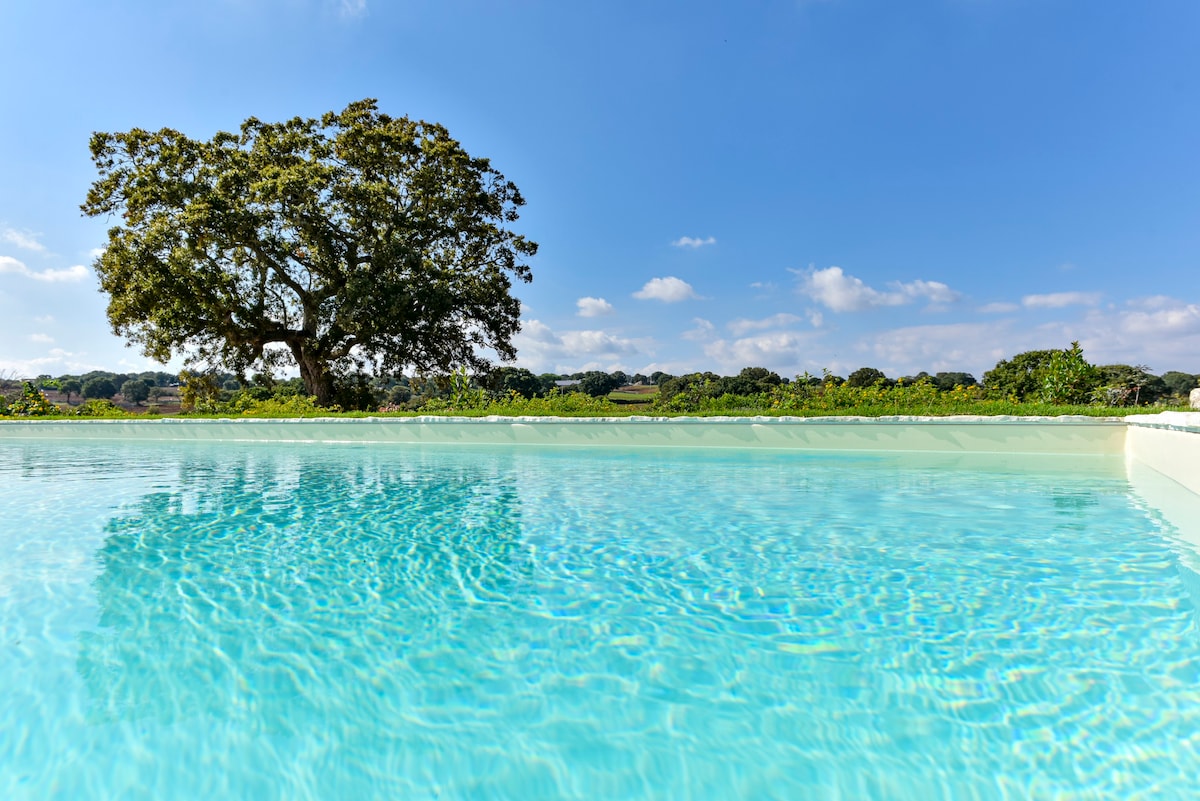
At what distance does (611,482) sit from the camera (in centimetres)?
720

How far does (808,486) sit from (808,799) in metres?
5.49

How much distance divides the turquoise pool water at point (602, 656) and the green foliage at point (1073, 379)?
30.6 ft

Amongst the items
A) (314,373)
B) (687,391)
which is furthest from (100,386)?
(687,391)

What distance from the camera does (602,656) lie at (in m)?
2.46

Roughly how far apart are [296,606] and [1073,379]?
1556 cm

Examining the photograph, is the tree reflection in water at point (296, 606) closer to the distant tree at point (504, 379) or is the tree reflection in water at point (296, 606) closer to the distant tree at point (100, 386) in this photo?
the distant tree at point (504, 379)

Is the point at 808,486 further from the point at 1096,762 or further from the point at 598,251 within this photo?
the point at 598,251

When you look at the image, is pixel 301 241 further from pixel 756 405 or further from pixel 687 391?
pixel 756 405

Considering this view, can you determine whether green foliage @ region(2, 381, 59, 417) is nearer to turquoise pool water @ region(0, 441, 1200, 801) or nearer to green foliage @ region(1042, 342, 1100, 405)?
turquoise pool water @ region(0, 441, 1200, 801)

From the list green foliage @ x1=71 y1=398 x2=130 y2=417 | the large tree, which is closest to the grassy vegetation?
A: green foliage @ x1=71 y1=398 x2=130 y2=417

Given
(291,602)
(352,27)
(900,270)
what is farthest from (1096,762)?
(900,270)

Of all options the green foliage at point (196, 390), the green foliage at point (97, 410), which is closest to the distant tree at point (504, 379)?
the green foliage at point (196, 390)

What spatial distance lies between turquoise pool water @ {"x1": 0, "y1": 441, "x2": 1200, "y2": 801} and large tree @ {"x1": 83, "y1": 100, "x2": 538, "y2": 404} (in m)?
13.8

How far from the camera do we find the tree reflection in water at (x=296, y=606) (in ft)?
7.08
